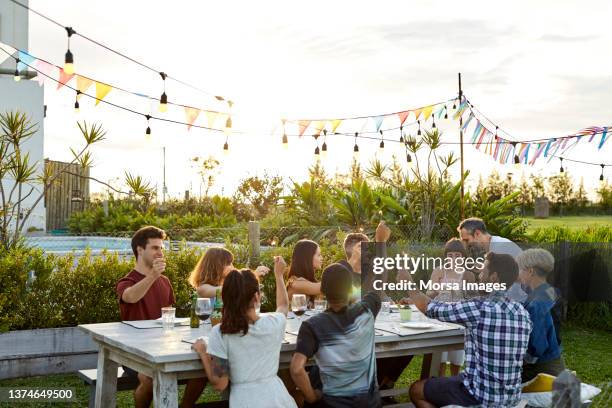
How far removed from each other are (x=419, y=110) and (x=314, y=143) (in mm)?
1884

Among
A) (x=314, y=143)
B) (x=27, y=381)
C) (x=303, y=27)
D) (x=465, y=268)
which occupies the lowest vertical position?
(x=27, y=381)

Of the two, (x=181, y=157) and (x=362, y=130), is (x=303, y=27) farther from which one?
(x=181, y=157)

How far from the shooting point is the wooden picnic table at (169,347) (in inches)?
150

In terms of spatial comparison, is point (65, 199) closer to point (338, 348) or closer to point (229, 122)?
point (229, 122)

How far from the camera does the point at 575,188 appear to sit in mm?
28406

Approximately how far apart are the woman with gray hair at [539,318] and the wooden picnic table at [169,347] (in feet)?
1.80

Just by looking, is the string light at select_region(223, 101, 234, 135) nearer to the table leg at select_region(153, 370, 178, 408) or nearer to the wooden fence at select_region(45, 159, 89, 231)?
the table leg at select_region(153, 370, 178, 408)

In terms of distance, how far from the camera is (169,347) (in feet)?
12.9

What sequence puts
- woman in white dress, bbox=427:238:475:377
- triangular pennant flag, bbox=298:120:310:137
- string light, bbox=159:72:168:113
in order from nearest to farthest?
woman in white dress, bbox=427:238:475:377 → string light, bbox=159:72:168:113 → triangular pennant flag, bbox=298:120:310:137

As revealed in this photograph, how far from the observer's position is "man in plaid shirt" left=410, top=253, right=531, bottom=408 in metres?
4.03

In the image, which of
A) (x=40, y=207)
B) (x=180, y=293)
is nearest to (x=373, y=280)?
(x=180, y=293)

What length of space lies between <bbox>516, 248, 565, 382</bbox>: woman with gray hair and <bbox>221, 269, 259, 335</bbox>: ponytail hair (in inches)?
71.0

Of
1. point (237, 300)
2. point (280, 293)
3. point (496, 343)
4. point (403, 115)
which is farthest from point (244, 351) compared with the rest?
point (403, 115)

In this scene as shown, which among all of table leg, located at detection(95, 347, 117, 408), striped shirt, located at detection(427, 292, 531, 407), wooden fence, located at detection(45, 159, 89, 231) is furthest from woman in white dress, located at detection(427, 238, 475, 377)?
wooden fence, located at detection(45, 159, 89, 231)
